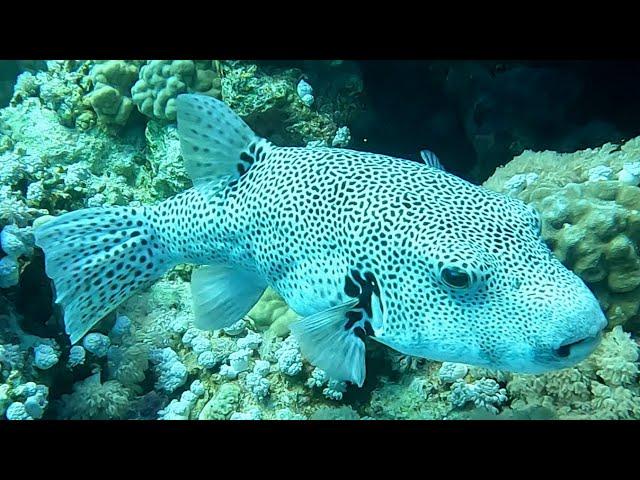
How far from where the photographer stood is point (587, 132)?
526 centimetres

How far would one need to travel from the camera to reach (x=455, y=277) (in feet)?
8.09

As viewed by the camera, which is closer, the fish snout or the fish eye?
the fish snout

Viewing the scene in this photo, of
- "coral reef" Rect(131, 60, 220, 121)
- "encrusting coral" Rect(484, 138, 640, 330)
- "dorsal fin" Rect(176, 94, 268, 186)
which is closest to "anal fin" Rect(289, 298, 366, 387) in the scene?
"dorsal fin" Rect(176, 94, 268, 186)

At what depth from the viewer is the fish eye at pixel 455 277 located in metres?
2.44

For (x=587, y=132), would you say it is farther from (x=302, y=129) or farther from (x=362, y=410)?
(x=362, y=410)

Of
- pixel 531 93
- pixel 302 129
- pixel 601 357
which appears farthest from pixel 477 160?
pixel 601 357

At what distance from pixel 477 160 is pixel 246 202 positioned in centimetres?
333

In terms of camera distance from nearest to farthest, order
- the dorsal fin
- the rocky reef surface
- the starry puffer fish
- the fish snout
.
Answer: the fish snout < the starry puffer fish < the rocky reef surface < the dorsal fin

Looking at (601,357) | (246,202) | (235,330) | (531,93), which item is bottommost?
(235,330)

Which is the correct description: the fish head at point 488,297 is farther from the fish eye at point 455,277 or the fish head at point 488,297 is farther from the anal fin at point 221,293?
the anal fin at point 221,293

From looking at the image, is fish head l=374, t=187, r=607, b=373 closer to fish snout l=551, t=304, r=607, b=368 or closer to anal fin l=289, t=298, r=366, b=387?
fish snout l=551, t=304, r=607, b=368

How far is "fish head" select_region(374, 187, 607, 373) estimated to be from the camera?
2283mm

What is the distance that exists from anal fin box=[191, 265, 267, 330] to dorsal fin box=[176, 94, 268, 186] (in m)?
0.66

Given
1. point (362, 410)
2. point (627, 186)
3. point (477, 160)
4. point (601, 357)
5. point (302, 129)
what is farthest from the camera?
point (477, 160)
